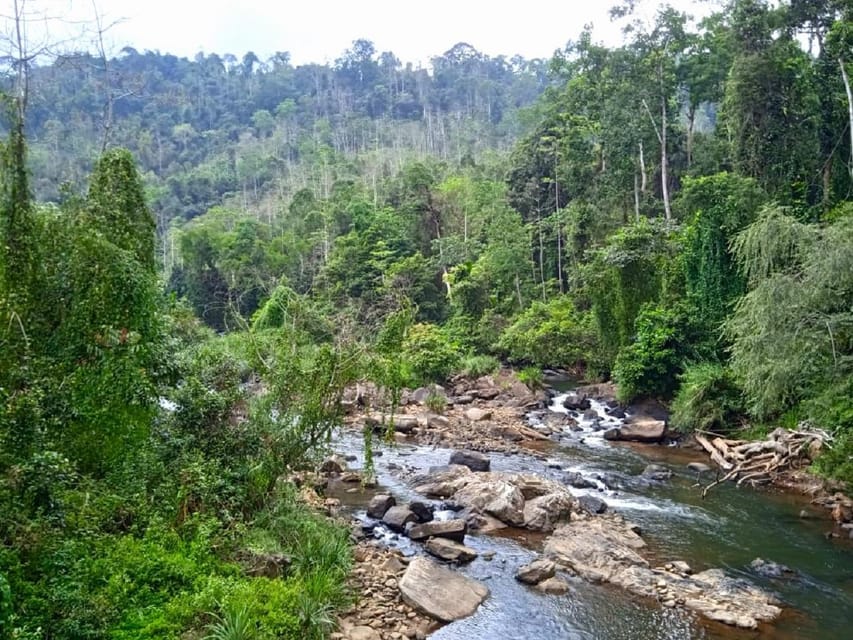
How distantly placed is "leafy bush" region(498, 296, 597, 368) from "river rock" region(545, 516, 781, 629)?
17409mm

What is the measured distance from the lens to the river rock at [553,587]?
35.7 feet

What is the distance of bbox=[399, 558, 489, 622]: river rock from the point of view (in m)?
10.0

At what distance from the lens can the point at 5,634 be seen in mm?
5895

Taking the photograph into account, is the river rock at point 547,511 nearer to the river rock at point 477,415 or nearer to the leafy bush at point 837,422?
the leafy bush at point 837,422

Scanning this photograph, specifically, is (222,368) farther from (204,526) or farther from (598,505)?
(598,505)

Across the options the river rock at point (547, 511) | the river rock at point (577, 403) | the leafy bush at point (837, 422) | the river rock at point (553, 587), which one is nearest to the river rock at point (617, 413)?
the river rock at point (577, 403)

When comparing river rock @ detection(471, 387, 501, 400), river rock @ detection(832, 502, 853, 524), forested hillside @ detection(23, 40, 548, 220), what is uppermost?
forested hillside @ detection(23, 40, 548, 220)

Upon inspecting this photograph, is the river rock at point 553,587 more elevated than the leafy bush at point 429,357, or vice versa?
the river rock at point 553,587

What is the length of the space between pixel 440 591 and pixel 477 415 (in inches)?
541

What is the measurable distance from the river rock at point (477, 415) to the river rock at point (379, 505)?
30.9 ft

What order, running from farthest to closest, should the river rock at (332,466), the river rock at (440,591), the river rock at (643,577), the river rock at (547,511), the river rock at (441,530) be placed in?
1. the river rock at (332,466)
2. the river rock at (547,511)
3. the river rock at (441,530)
4. the river rock at (643,577)
5. the river rock at (440,591)

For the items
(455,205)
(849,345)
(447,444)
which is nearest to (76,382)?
(447,444)

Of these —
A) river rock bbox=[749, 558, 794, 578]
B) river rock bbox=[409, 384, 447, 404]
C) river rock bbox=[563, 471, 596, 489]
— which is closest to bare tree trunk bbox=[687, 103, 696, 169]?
river rock bbox=[409, 384, 447, 404]

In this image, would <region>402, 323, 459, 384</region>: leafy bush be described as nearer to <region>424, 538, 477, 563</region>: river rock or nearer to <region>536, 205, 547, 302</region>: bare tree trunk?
<region>536, 205, 547, 302</region>: bare tree trunk
